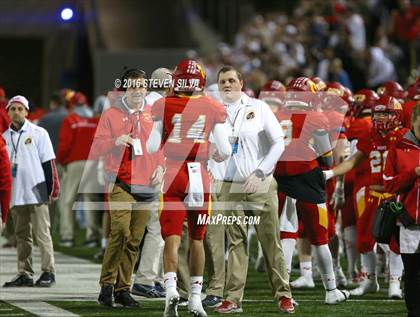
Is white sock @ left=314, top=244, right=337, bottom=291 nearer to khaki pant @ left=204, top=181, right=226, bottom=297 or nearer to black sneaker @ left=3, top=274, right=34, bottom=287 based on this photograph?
khaki pant @ left=204, top=181, right=226, bottom=297

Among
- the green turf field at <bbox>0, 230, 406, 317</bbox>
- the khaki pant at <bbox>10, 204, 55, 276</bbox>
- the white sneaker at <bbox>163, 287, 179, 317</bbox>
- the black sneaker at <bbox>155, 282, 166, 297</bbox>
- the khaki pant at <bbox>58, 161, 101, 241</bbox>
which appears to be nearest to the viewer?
the white sneaker at <bbox>163, 287, 179, 317</bbox>

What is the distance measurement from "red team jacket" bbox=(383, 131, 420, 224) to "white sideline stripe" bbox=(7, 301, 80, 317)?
9.73 ft

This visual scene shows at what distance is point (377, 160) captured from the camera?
1310 cm

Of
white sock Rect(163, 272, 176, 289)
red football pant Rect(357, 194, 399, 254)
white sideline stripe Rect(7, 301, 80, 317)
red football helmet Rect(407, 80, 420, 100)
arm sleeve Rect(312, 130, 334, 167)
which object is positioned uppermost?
red football helmet Rect(407, 80, 420, 100)

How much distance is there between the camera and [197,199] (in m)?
11.2

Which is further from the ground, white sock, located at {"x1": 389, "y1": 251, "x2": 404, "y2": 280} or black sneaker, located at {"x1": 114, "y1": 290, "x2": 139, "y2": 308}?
white sock, located at {"x1": 389, "y1": 251, "x2": 404, "y2": 280}

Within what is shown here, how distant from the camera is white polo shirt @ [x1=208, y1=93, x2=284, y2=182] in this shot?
39.3 feet

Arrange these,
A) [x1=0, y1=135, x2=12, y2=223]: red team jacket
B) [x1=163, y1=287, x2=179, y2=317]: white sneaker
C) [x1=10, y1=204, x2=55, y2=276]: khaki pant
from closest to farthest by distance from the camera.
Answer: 1. [x1=163, y1=287, x2=179, y2=317]: white sneaker
2. [x1=0, y1=135, x2=12, y2=223]: red team jacket
3. [x1=10, y1=204, x2=55, y2=276]: khaki pant

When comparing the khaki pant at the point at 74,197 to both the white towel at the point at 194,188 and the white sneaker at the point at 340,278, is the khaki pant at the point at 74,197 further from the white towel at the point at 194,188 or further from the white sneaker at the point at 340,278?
the white towel at the point at 194,188

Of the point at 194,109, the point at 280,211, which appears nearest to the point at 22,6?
the point at 280,211

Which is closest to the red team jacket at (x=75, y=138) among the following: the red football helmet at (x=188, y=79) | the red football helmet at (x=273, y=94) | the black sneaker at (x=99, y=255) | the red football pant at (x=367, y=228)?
the black sneaker at (x=99, y=255)

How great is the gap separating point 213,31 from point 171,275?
29772 millimetres

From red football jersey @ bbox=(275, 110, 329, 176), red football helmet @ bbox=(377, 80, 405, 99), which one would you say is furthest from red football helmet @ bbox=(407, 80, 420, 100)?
red football jersey @ bbox=(275, 110, 329, 176)

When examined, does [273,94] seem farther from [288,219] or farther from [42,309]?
[42,309]
